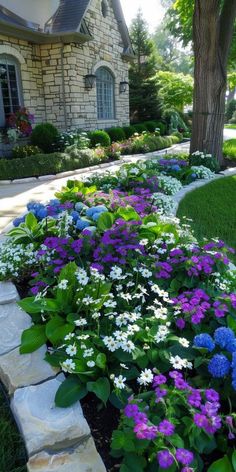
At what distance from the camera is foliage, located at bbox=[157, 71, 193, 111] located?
20.2 meters

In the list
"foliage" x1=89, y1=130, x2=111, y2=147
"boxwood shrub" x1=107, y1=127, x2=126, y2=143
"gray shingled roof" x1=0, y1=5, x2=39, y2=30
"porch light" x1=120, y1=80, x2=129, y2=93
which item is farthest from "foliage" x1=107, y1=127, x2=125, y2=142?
"gray shingled roof" x1=0, y1=5, x2=39, y2=30

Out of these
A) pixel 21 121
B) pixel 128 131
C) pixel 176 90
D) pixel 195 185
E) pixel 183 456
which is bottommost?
pixel 195 185

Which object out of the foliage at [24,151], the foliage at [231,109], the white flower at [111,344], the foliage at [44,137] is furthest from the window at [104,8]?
the foliage at [231,109]

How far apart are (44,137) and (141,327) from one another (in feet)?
27.5

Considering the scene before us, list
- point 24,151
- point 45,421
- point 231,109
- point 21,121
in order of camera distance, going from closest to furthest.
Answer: point 45,421, point 24,151, point 21,121, point 231,109

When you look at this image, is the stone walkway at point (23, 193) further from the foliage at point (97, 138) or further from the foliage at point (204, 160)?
the foliage at point (97, 138)

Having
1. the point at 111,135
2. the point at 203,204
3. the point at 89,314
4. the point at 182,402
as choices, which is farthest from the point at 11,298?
the point at 111,135

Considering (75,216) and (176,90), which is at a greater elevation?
(176,90)

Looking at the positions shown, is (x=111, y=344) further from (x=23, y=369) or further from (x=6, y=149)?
(x=6, y=149)

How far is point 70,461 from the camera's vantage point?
142cm

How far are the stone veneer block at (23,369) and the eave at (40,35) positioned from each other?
9.42 m

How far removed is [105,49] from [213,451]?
44.4 feet

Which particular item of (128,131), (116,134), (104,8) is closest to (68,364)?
(116,134)

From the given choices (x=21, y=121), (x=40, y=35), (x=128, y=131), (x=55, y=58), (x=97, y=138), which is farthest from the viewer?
(x=128, y=131)
